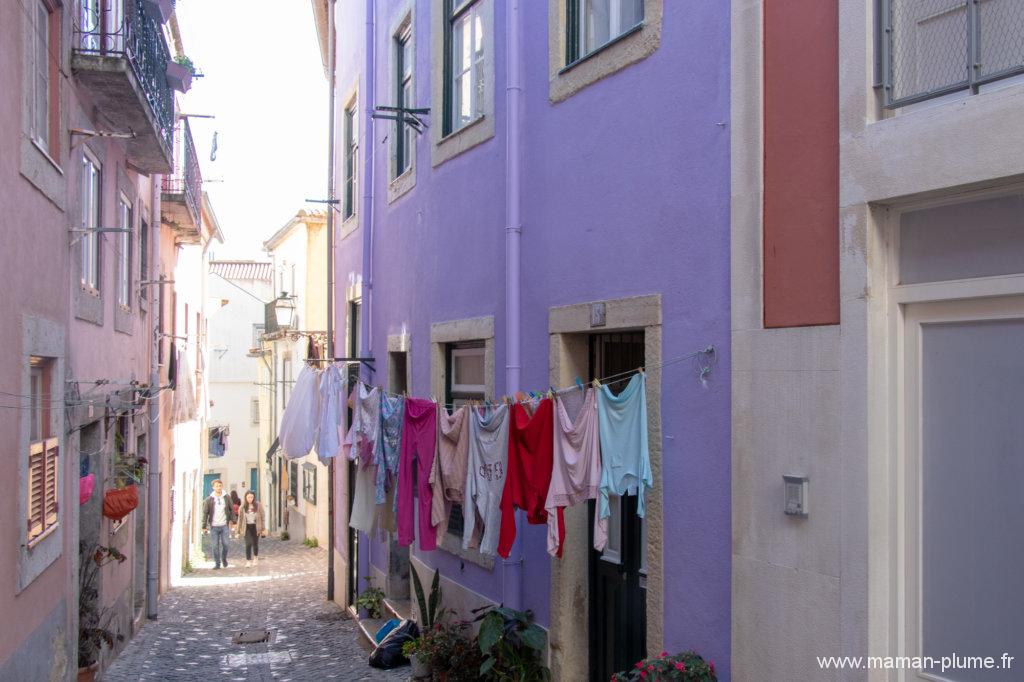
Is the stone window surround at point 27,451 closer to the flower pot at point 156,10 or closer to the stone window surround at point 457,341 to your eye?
the stone window surround at point 457,341

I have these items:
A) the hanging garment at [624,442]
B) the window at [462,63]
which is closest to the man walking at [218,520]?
the window at [462,63]

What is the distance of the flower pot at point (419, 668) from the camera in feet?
29.8

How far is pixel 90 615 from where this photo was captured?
9.75 metres

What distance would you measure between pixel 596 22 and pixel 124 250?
7715mm

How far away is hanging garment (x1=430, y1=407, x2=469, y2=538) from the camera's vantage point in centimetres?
768

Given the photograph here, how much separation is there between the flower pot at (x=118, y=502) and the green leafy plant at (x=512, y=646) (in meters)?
5.23

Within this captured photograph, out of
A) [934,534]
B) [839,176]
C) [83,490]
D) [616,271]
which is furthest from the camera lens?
[83,490]

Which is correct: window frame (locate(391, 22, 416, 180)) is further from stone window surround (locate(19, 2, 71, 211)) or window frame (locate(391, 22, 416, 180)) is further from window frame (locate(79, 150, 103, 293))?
stone window surround (locate(19, 2, 71, 211))

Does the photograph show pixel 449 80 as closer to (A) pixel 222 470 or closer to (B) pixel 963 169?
(B) pixel 963 169

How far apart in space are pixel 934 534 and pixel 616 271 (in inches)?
114

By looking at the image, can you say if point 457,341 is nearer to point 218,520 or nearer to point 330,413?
point 330,413

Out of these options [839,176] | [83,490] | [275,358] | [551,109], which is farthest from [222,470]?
[839,176]

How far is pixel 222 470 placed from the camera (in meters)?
45.1

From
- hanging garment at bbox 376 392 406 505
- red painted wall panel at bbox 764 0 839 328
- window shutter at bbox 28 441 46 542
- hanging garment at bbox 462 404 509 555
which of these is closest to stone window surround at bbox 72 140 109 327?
window shutter at bbox 28 441 46 542
